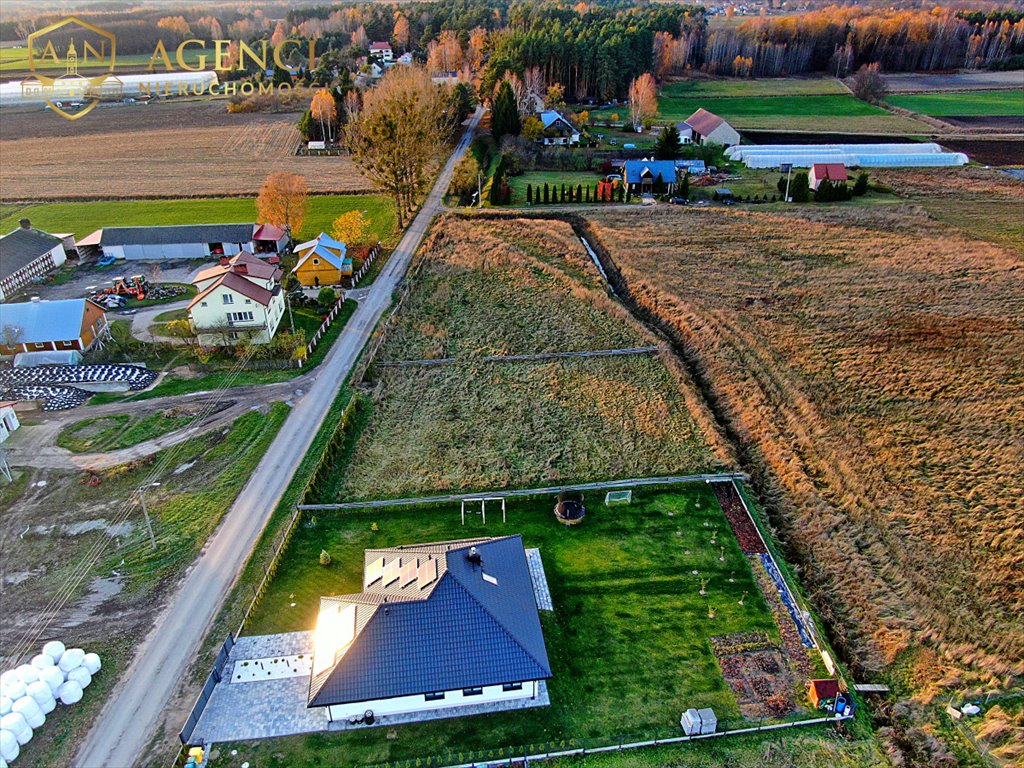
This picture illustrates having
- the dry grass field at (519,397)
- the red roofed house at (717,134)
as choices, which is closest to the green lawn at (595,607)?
the dry grass field at (519,397)

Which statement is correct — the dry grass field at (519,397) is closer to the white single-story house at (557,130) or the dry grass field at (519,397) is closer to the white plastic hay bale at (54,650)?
the white plastic hay bale at (54,650)

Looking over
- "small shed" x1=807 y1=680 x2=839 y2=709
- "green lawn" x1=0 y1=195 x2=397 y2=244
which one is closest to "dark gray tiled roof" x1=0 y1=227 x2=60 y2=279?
"green lawn" x1=0 y1=195 x2=397 y2=244

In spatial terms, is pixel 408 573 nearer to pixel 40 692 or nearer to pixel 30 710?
pixel 40 692

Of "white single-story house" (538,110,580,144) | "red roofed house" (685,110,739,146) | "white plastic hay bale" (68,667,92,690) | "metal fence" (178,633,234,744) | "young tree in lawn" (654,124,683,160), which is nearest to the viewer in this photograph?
"metal fence" (178,633,234,744)

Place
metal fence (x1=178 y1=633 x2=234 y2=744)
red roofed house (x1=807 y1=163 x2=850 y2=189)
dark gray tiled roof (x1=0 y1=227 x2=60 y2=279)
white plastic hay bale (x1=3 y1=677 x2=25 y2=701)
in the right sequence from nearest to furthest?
metal fence (x1=178 y1=633 x2=234 y2=744) → white plastic hay bale (x1=3 y1=677 x2=25 y2=701) → dark gray tiled roof (x1=0 y1=227 x2=60 y2=279) → red roofed house (x1=807 y1=163 x2=850 y2=189)

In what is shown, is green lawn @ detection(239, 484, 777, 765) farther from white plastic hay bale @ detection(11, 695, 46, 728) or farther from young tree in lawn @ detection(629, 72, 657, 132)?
young tree in lawn @ detection(629, 72, 657, 132)

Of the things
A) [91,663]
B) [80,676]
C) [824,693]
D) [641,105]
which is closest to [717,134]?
[641,105]

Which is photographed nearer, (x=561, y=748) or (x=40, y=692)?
(x=561, y=748)
